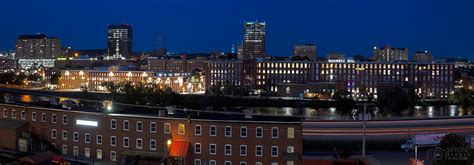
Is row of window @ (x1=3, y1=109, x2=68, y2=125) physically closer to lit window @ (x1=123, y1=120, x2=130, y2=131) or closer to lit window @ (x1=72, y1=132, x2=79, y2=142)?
lit window @ (x1=72, y1=132, x2=79, y2=142)

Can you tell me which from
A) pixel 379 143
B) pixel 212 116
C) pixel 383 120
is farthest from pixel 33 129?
pixel 383 120

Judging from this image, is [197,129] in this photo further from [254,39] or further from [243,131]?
[254,39]

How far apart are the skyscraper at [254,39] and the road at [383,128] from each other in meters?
144

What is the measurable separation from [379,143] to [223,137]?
1450cm

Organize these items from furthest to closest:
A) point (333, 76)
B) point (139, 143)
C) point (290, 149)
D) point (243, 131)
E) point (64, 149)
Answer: point (333, 76) < point (64, 149) < point (139, 143) < point (243, 131) < point (290, 149)

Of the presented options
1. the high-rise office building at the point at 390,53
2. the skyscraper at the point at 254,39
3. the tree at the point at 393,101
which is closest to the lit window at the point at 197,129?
the tree at the point at 393,101

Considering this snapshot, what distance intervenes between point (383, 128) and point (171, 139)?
21192mm

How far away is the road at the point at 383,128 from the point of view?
36.6 m

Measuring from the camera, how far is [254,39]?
187875mm

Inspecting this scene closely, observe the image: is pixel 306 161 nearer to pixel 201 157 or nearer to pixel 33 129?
pixel 201 157

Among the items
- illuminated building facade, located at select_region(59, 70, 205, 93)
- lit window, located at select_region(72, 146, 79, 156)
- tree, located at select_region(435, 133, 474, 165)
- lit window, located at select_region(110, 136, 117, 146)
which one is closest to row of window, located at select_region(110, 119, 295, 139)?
lit window, located at select_region(110, 136, 117, 146)

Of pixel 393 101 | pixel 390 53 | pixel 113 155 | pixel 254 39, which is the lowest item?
pixel 113 155

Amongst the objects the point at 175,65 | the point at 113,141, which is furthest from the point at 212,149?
the point at 175,65

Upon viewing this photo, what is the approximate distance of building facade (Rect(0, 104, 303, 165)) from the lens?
72.8 ft
